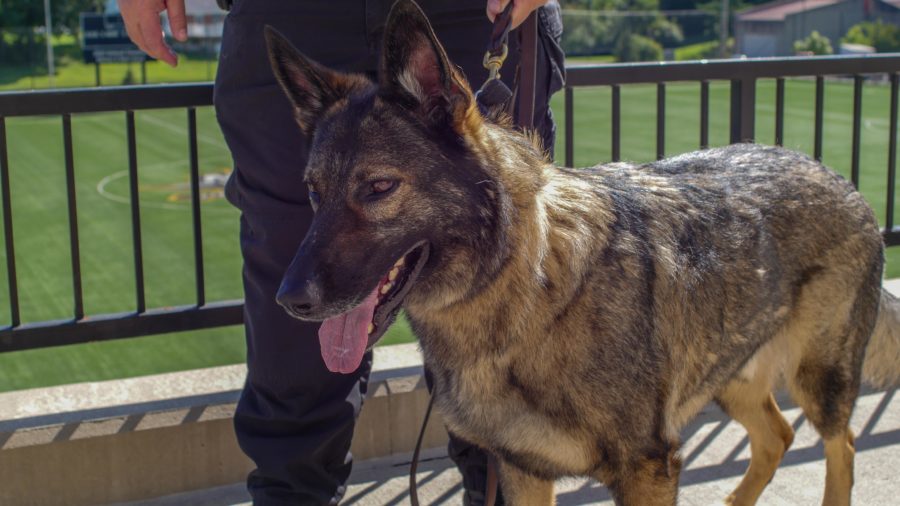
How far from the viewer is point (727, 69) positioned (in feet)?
16.3

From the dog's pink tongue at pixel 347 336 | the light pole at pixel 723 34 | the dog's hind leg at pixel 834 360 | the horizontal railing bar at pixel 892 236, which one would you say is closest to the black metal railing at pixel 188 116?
the horizontal railing bar at pixel 892 236

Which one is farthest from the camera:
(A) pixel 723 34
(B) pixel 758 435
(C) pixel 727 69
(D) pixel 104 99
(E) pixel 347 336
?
(A) pixel 723 34

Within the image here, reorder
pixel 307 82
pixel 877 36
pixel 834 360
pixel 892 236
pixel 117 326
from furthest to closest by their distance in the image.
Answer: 1. pixel 877 36
2. pixel 892 236
3. pixel 117 326
4. pixel 834 360
5. pixel 307 82

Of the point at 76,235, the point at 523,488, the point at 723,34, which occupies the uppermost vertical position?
the point at 723,34

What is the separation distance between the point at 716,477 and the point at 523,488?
1.33 m

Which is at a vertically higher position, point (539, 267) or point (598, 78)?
point (598, 78)

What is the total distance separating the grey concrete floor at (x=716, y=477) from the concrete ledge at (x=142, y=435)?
80mm

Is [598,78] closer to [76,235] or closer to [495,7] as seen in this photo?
[495,7]

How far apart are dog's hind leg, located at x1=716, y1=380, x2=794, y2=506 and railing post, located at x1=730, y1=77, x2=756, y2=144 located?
167cm

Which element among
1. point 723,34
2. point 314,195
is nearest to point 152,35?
point 314,195

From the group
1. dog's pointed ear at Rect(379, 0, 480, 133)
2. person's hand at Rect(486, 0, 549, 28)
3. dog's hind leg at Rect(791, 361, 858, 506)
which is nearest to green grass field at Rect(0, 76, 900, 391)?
dog's hind leg at Rect(791, 361, 858, 506)

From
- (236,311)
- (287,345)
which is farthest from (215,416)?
(287,345)

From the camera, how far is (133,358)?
35.1 ft

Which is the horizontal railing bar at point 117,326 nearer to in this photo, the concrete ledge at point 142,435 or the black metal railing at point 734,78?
the concrete ledge at point 142,435
